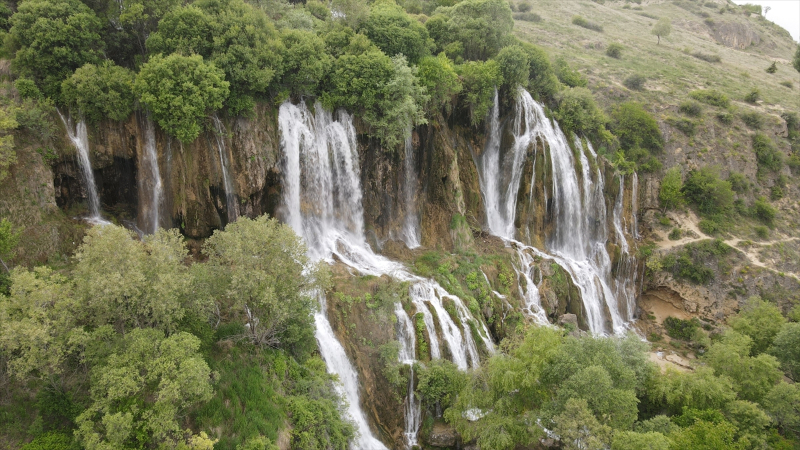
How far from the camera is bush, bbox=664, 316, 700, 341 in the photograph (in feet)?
117

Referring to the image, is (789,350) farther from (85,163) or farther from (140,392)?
(85,163)

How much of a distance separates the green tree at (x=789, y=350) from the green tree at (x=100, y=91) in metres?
36.4

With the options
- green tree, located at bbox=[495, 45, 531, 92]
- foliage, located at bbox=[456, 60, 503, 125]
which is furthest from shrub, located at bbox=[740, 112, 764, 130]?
foliage, located at bbox=[456, 60, 503, 125]

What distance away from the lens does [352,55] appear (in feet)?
86.1

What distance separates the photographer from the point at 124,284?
12500 mm

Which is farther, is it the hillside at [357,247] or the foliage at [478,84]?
the foliage at [478,84]

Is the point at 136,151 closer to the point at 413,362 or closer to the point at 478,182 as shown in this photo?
the point at 413,362

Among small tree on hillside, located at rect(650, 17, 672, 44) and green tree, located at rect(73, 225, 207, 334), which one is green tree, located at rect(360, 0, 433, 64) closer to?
green tree, located at rect(73, 225, 207, 334)

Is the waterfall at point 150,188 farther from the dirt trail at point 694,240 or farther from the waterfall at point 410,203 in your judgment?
the dirt trail at point 694,240

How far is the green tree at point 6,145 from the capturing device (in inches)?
714

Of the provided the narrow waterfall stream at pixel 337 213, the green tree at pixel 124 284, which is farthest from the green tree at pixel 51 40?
the green tree at pixel 124 284

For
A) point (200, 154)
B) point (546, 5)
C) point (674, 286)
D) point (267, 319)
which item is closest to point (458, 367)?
point (267, 319)

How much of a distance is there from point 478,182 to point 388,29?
1235cm

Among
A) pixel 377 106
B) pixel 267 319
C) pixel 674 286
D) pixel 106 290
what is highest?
pixel 377 106
